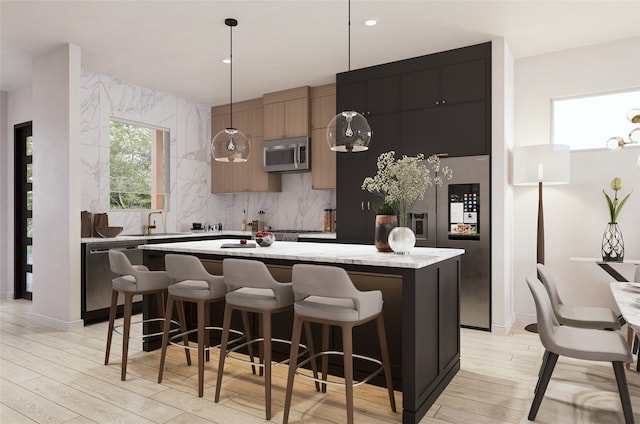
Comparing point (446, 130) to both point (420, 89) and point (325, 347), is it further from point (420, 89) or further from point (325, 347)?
point (325, 347)

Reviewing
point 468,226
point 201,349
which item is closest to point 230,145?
point 201,349

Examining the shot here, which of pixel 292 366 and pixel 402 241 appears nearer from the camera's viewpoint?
pixel 292 366

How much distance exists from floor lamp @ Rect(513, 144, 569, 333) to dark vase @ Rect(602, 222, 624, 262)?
22.1 inches

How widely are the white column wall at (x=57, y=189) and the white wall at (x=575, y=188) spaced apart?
191 inches

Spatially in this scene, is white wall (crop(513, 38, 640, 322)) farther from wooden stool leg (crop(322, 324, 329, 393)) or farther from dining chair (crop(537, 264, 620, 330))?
wooden stool leg (crop(322, 324, 329, 393))

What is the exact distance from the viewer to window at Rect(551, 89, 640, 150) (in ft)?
14.6

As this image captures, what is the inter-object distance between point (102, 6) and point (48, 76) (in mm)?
1588

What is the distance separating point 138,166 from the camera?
604 centimetres

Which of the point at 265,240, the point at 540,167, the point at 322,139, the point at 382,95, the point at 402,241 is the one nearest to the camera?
the point at 402,241

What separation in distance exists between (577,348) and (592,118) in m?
3.22

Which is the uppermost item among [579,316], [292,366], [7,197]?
[7,197]

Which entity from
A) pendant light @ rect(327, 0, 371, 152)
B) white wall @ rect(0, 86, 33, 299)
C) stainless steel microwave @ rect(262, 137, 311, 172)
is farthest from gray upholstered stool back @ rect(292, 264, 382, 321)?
white wall @ rect(0, 86, 33, 299)

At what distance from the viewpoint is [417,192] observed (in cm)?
293

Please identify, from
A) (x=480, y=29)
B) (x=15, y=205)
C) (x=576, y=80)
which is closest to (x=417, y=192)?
(x=480, y=29)
